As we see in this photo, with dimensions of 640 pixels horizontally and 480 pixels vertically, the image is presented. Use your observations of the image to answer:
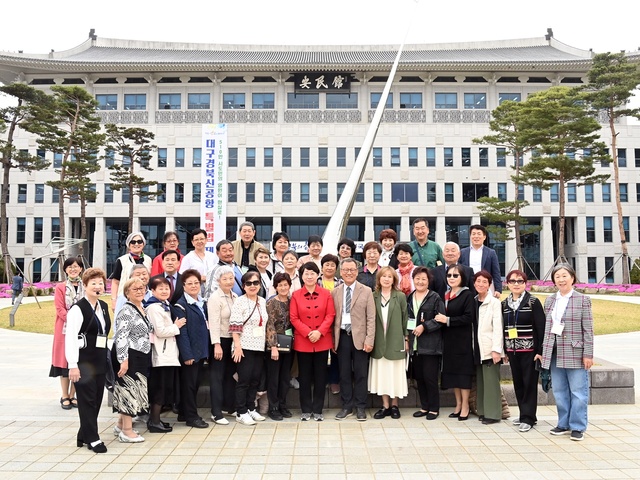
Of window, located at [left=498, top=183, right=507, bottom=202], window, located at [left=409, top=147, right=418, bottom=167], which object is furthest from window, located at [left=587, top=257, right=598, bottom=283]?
window, located at [left=409, top=147, right=418, bottom=167]

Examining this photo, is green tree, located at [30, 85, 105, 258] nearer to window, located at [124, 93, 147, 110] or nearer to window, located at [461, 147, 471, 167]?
window, located at [124, 93, 147, 110]

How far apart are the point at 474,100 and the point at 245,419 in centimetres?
3138

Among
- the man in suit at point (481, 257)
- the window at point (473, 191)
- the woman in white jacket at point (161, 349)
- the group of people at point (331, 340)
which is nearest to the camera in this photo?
the group of people at point (331, 340)

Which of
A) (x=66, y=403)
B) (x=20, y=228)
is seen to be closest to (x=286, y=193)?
(x=20, y=228)

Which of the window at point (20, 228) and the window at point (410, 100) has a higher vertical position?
the window at point (410, 100)

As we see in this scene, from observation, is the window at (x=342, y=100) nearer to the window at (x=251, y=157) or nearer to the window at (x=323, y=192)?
the window at (x=323, y=192)

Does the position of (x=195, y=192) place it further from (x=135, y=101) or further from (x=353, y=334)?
(x=353, y=334)

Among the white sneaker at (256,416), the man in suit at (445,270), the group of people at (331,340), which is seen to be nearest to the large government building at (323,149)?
the man in suit at (445,270)

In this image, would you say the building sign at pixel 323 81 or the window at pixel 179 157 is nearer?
the window at pixel 179 157

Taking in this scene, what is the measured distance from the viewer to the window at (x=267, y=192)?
1220 inches

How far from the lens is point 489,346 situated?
173 inches

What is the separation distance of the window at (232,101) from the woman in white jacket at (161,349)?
2941 cm

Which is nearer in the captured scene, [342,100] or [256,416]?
[256,416]

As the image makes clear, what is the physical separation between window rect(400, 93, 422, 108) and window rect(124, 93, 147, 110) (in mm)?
16534
